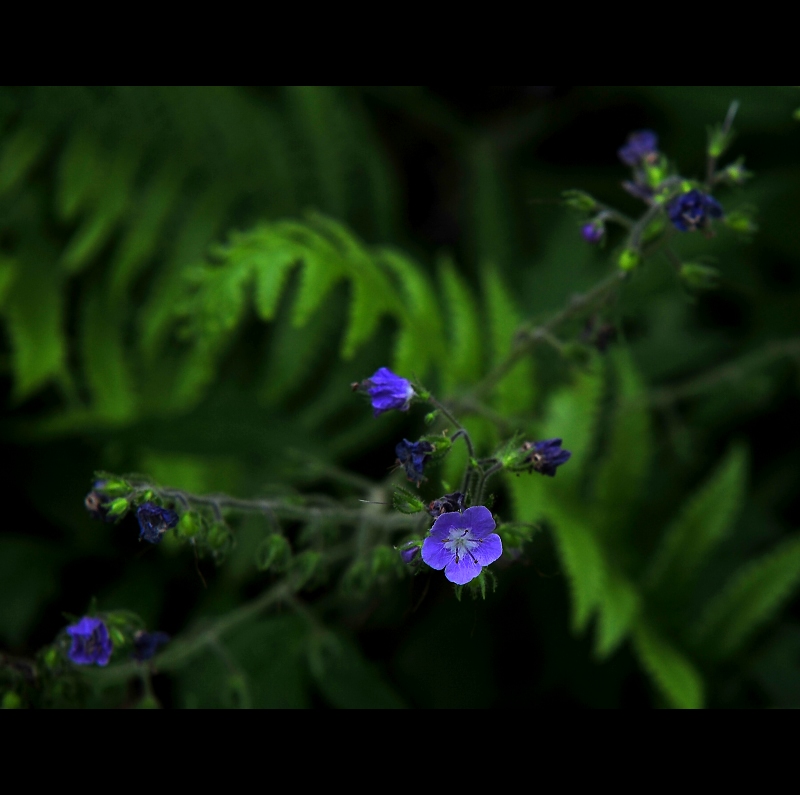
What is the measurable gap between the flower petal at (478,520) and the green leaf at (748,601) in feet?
6.20

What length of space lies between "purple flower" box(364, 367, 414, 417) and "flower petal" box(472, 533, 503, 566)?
0.38m

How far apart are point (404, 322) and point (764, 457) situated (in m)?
2.19

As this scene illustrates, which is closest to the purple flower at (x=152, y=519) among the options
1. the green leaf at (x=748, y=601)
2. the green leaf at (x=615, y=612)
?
the green leaf at (x=615, y=612)

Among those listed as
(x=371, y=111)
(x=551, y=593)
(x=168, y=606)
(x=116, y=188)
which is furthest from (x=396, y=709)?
(x=371, y=111)

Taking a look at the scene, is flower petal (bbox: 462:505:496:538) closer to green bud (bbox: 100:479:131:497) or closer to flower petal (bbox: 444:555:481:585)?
flower petal (bbox: 444:555:481:585)

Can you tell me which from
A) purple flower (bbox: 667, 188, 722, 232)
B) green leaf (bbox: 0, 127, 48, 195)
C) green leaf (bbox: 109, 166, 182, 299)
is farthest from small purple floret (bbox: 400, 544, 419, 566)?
green leaf (bbox: 0, 127, 48, 195)

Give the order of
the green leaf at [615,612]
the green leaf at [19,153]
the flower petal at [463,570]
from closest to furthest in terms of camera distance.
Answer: the flower petal at [463,570], the green leaf at [615,612], the green leaf at [19,153]

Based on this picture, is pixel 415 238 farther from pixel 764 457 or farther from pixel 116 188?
pixel 764 457

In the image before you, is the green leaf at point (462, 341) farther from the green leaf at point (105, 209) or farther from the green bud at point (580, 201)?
the green leaf at point (105, 209)

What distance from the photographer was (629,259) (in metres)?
2.03

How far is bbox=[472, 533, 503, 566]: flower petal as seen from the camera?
1471 mm

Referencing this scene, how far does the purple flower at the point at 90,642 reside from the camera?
1.89 meters

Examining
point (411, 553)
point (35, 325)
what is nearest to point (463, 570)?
point (411, 553)

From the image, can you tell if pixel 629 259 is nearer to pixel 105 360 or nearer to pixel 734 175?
pixel 734 175
